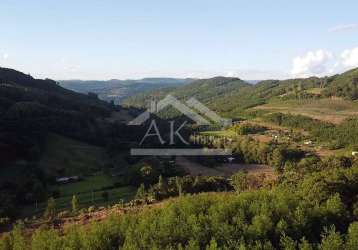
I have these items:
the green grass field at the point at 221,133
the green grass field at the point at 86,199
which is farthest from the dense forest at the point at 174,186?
the green grass field at the point at 221,133

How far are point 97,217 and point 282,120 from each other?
91.5 metres

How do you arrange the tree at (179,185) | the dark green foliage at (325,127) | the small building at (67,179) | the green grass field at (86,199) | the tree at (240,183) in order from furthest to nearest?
the dark green foliage at (325,127), the small building at (67,179), the tree at (240,183), the tree at (179,185), the green grass field at (86,199)

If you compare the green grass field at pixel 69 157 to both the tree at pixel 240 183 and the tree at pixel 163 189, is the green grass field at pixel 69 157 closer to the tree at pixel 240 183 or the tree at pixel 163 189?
the tree at pixel 163 189

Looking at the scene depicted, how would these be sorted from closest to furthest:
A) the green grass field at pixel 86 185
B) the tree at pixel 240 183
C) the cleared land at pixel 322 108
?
the tree at pixel 240 183
the green grass field at pixel 86 185
the cleared land at pixel 322 108

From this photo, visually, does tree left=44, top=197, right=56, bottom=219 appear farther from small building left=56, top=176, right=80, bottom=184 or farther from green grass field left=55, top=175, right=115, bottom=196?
small building left=56, top=176, right=80, bottom=184

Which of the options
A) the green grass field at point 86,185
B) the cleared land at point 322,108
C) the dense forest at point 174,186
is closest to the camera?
the dense forest at point 174,186

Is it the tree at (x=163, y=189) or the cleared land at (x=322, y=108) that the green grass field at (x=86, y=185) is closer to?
the tree at (x=163, y=189)

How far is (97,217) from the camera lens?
143 ft

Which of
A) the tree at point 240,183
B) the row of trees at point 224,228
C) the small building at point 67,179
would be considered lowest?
the small building at point 67,179

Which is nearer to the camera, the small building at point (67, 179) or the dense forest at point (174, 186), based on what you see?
the dense forest at point (174, 186)

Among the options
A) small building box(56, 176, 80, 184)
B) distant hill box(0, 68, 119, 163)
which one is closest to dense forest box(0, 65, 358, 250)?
distant hill box(0, 68, 119, 163)

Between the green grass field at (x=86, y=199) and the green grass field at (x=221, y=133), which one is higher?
the green grass field at (x=221, y=133)

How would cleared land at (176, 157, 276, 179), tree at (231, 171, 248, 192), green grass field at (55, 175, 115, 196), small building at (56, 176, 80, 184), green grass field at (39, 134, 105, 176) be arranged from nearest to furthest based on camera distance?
tree at (231, 171, 248, 192) → green grass field at (55, 175, 115, 196) → small building at (56, 176, 80, 184) → green grass field at (39, 134, 105, 176) → cleared land at (176, 157, 276, 179)

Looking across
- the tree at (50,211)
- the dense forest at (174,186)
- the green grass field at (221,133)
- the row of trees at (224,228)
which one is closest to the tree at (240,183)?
the dense forest at (174,186)
